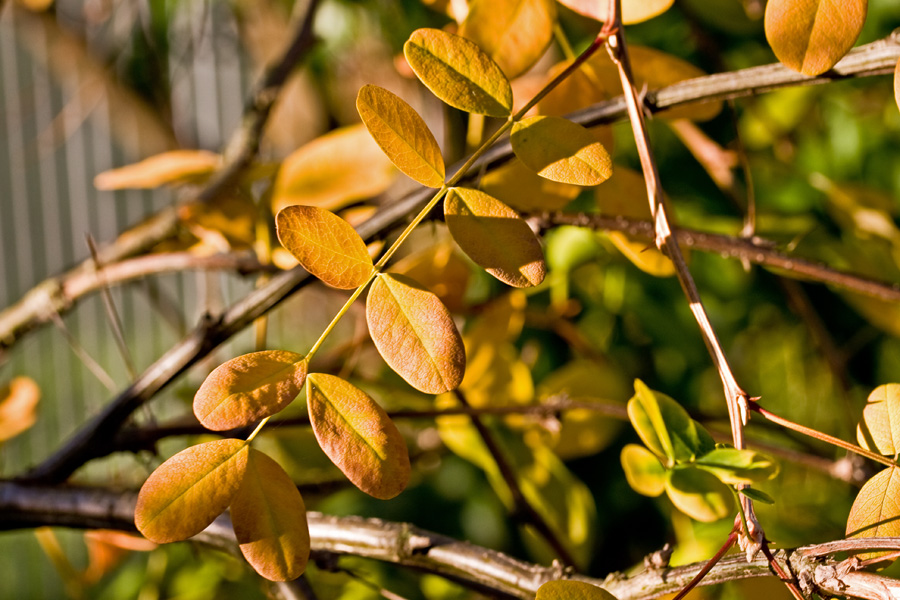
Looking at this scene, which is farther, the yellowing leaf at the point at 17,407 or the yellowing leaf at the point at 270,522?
the yellowing leaf at the point at 17,407

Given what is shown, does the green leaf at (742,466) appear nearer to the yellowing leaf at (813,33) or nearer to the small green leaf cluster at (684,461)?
the small green leaf cluster at (684,461)

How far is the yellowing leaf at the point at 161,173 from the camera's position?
361mm

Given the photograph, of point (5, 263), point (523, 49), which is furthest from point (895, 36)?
point (5, 263)

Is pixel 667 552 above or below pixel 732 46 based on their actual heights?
below

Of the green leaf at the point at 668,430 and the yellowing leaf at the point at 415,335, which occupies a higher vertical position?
the yellowing leaf at the point at 415,335

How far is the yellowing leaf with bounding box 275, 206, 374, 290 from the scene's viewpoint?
0.60 feet

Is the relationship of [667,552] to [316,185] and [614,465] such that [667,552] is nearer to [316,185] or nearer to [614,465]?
[316,185]

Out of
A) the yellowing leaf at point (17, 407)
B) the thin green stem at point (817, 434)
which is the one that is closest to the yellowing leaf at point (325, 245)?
the thin green stem at point (817, 434)

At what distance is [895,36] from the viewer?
21cm

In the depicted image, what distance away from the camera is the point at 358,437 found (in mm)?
183

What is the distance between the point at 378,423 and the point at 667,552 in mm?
92

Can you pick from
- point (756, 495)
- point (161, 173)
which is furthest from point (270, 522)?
point (161, 173)

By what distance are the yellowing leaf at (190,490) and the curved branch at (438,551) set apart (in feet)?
0.24

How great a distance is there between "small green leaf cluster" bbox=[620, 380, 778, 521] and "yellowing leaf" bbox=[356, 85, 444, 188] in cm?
9
